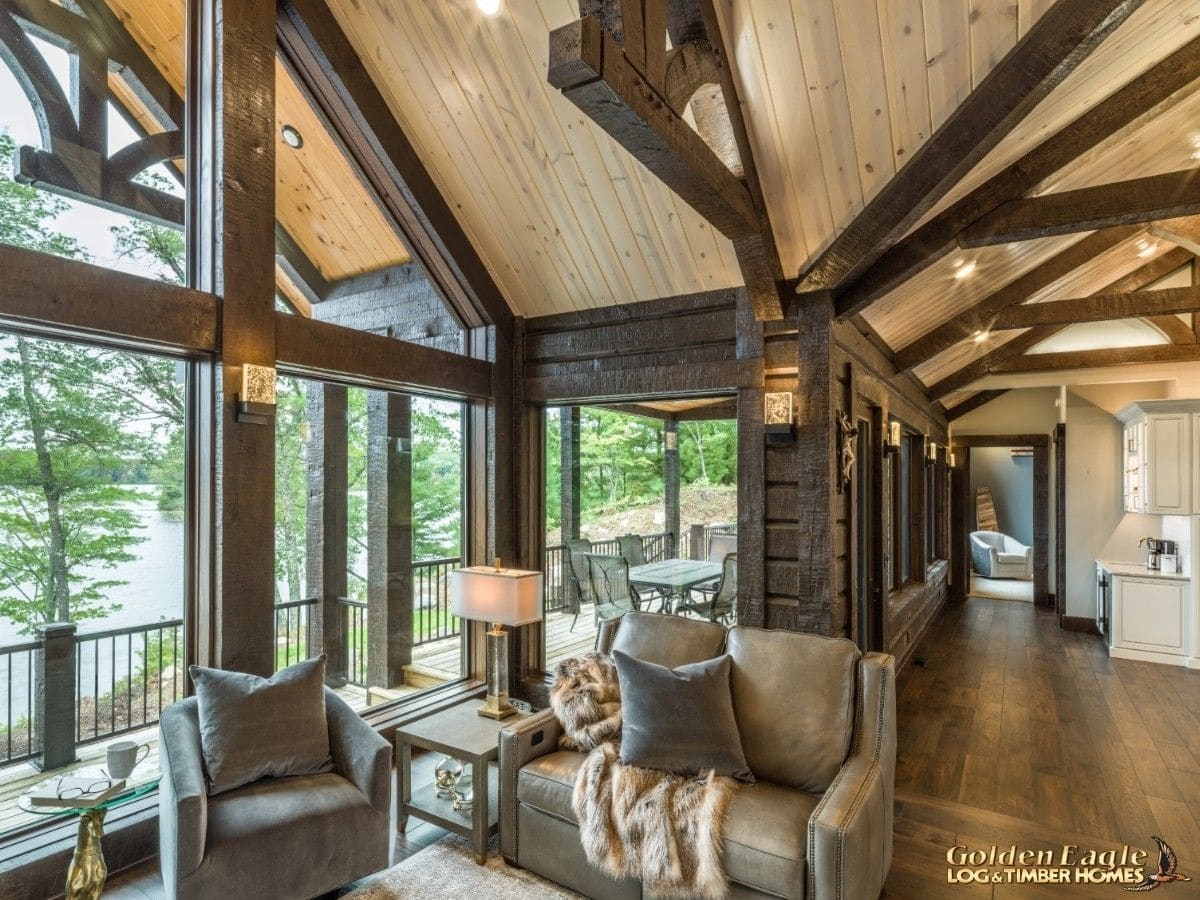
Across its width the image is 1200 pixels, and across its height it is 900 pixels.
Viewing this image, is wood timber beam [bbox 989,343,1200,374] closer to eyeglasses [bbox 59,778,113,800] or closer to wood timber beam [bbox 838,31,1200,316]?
wood timber beam [bbox 838,31,1200,316]

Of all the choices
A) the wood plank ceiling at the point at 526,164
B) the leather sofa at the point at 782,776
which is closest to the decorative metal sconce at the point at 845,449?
the wood plank ceiling at the point at 526,164

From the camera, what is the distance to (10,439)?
8.33 feet

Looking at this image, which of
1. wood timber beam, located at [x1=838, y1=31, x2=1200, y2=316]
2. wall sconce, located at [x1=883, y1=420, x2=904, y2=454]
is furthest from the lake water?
wall sconce, located at [x1=883, y1=420, x2=904, y2=454]

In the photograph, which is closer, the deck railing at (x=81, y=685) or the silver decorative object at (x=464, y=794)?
the deck railing at (x=81, y=685)

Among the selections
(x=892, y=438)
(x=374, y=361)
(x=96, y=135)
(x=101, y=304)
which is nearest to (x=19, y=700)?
(x=101, y=304)

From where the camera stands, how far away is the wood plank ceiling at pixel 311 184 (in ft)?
10.1

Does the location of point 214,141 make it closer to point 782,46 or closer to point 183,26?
point 183,26

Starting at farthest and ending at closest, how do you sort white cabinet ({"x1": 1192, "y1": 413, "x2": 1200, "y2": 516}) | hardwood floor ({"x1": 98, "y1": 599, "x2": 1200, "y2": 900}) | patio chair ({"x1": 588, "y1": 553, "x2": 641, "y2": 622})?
white cabinet ({"x1": 1192, "y1": 413, "x2": 1200, "y2": 516}) → patio chair ({"x1": 588, "y1": 553, "x2": 641, "y2": 622}) → hardwood floor ({"x1": 98, "y1": 599, "x2": 1200, "y2": 900})

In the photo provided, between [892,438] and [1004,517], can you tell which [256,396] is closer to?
[892,438]

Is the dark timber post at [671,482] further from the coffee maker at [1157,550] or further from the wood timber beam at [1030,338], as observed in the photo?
the coffee maker at [1157,550]

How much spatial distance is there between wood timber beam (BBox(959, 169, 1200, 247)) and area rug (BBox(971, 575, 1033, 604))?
7.41 metres

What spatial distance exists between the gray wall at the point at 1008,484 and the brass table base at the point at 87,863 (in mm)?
13313

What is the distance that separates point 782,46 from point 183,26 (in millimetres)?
2765

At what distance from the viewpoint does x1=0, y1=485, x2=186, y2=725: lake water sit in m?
2.71
